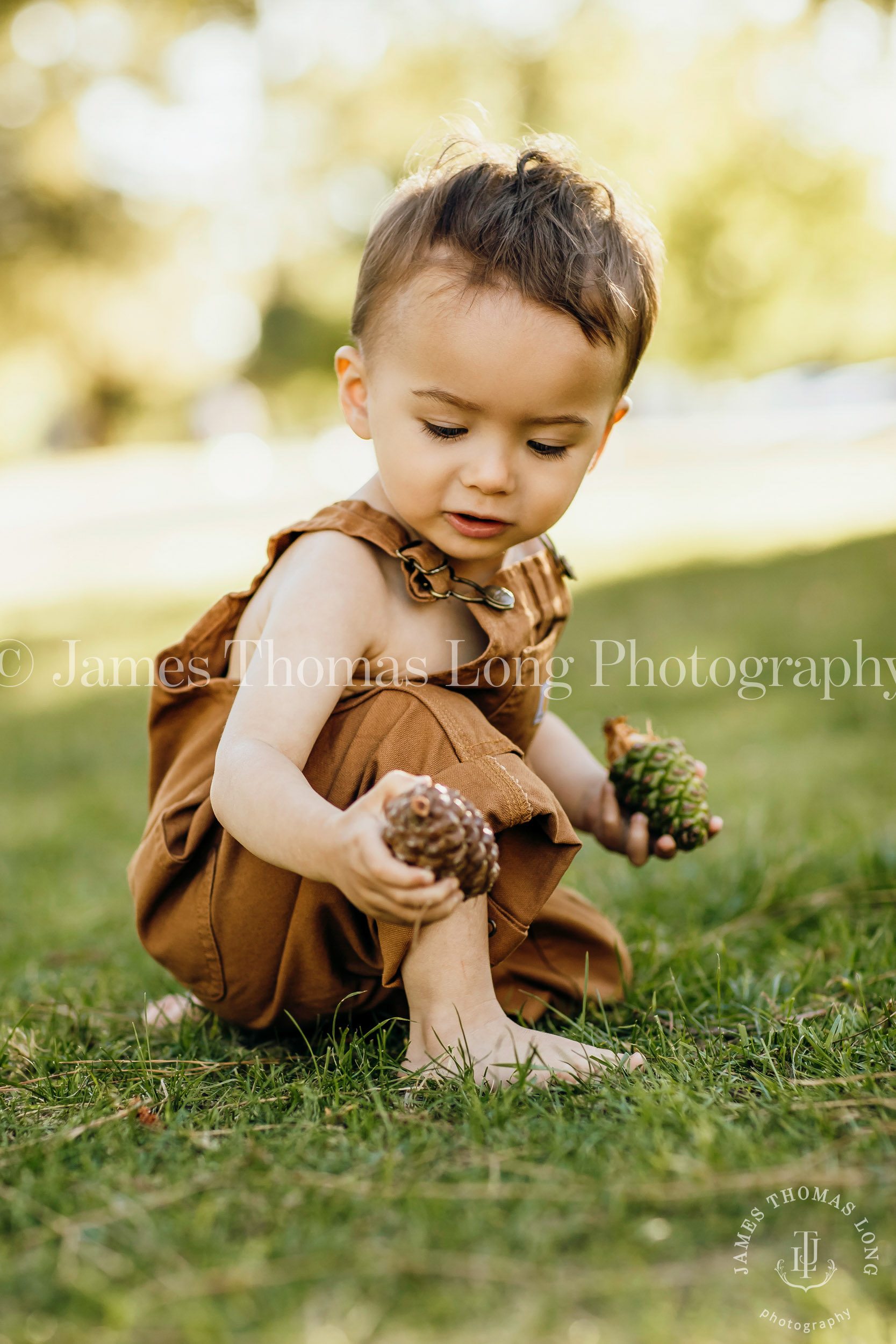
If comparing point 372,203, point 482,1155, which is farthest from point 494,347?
point 372,203

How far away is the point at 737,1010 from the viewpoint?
1929mm

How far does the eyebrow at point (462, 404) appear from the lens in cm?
179

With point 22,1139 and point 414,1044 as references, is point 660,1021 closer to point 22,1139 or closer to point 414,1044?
point 414,1044

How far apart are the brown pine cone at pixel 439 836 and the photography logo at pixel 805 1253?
0.48m

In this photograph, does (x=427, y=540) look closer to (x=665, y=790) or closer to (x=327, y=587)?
(x=327, y=587)

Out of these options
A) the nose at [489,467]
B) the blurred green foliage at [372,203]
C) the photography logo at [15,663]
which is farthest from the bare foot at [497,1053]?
the photography logo at [15,663]

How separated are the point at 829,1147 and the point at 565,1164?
0.30 meters

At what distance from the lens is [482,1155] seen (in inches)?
53.7

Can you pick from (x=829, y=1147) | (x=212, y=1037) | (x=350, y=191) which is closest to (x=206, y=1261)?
(x=829, y=1147)

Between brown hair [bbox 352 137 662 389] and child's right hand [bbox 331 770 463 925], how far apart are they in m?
0.83

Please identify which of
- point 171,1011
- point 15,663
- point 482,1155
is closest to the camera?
point 482,1155

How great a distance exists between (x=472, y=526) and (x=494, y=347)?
29 cm

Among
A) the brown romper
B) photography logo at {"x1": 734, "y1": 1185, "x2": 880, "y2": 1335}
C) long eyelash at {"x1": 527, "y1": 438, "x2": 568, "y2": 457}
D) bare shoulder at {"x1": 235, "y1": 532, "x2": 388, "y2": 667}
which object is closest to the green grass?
photography logo at {"x1": 734, "y1": 1185, "x2": 880, "y2": 1335}

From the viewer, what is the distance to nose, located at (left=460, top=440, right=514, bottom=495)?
180 cm
